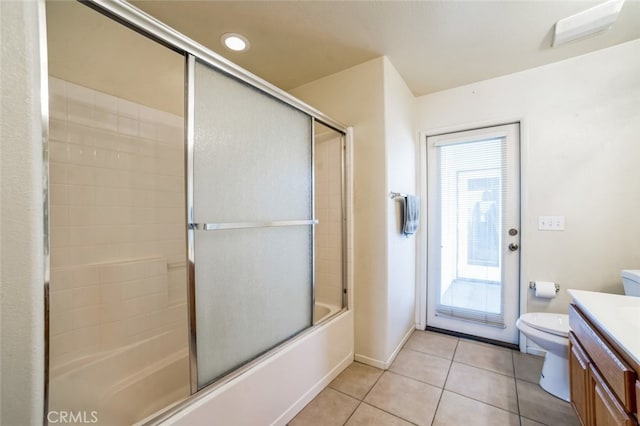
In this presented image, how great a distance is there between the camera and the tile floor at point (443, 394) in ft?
4.94

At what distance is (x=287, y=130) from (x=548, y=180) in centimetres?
215

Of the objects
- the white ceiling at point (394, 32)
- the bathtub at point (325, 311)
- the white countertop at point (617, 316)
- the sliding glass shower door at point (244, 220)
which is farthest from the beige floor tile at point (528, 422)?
the white ceiling at point (394, 32)

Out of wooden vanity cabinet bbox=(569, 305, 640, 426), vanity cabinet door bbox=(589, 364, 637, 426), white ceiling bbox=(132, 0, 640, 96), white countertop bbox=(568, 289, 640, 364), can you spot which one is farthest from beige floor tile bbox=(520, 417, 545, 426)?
white ceiling bbox=(132, 0, 640, 96)

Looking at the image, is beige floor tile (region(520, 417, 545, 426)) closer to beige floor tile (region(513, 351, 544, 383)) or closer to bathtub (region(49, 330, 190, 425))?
beige floor tile (region(513, 351, 544, 383))

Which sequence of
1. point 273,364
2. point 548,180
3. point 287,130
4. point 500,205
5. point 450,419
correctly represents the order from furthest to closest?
1. point 500,205
2. point 548,180
3. point 287,130
4. point 450,419
5. point 273,364

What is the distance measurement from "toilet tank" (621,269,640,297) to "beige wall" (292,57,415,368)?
1438 millimetres

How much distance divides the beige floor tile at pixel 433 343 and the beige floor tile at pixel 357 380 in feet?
1.77

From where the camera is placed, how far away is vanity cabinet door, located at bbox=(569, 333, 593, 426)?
3.88 ft

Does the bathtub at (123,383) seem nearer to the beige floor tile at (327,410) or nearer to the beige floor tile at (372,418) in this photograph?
the beige floor tile at (327,410)

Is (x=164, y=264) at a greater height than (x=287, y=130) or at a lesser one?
lesser

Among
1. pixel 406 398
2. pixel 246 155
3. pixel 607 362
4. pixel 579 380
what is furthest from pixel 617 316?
pixel 246 155

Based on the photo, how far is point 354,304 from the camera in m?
2.14

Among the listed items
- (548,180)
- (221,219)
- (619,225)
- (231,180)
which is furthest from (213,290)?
(619,225)

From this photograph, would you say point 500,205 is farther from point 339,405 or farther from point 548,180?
point 339,405
